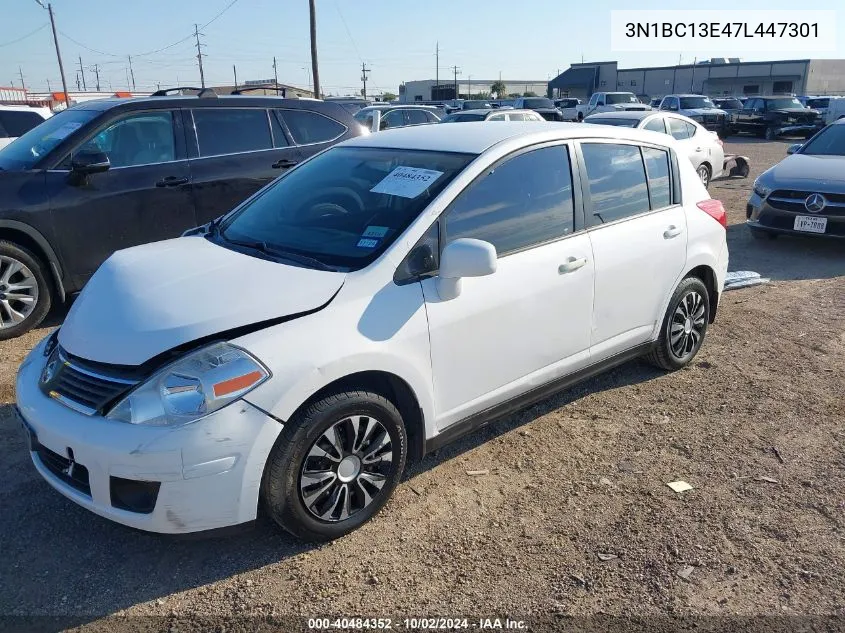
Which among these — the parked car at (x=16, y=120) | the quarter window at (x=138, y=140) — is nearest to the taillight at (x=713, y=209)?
the quarter window at (x=138, y=140)

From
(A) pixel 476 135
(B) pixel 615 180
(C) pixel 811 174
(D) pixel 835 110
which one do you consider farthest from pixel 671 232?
(D) pixel 835 110

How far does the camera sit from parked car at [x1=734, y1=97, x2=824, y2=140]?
2830cm

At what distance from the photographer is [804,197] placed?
823cm

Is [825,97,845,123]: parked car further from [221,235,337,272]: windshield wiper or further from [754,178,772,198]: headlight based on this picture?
[221,235,337,272]: windshield wiper

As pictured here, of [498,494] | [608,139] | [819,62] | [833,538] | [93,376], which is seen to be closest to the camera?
[93,376]

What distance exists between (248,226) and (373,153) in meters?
0.82

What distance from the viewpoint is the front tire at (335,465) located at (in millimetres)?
2752

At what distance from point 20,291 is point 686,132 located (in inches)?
437

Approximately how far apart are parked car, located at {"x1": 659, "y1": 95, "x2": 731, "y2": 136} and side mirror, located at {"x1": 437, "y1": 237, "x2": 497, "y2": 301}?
2683cm

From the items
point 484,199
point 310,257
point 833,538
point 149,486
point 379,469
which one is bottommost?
point 833,538

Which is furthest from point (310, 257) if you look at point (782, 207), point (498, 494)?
point (782, 207)

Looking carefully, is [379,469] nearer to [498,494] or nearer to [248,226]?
[498,494]

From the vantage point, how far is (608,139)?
419 centimetres

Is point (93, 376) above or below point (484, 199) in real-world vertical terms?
below
